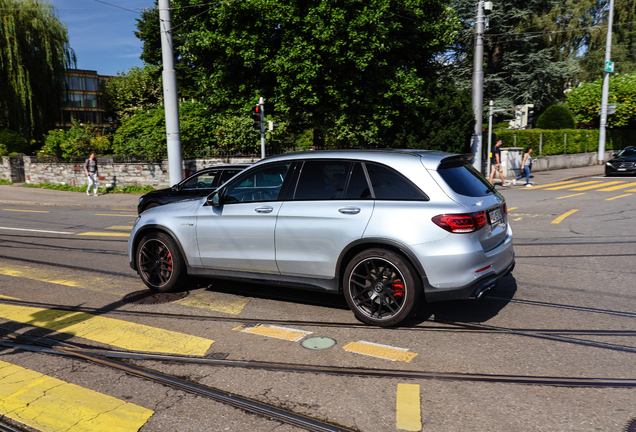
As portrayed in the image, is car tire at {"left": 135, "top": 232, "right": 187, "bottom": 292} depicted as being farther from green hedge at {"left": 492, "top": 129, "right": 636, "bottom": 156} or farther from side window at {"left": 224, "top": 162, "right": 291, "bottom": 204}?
green hedge at {"left": 492, "top": 129, "right": 636, "bottom": 156}

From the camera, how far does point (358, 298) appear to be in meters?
4.96

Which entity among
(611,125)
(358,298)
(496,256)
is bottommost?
(358,298)

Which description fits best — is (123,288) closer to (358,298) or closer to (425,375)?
(358,298)

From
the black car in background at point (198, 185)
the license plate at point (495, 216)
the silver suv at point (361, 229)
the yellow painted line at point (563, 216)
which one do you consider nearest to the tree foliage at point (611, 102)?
the yellow painted line at point (563, 216)

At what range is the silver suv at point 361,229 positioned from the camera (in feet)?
15.0

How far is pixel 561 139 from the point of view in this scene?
30109mm

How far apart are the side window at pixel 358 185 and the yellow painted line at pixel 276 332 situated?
4.71 feet

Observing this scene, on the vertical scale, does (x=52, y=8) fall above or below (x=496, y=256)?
above

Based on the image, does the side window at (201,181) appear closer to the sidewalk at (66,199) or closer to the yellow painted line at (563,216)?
the sidewalk at (66,199)

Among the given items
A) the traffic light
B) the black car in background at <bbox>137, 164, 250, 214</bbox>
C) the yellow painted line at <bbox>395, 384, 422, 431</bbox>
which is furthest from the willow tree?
the yellow painted line at <bbox>395, 384, 422, 431</bbox>

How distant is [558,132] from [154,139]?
903 inches

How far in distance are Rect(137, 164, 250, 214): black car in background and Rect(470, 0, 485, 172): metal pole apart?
9762 millimetres

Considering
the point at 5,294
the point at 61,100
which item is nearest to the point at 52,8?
the point at 61,100

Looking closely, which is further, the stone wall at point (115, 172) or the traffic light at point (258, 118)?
the stone wall at point (115, 172)
